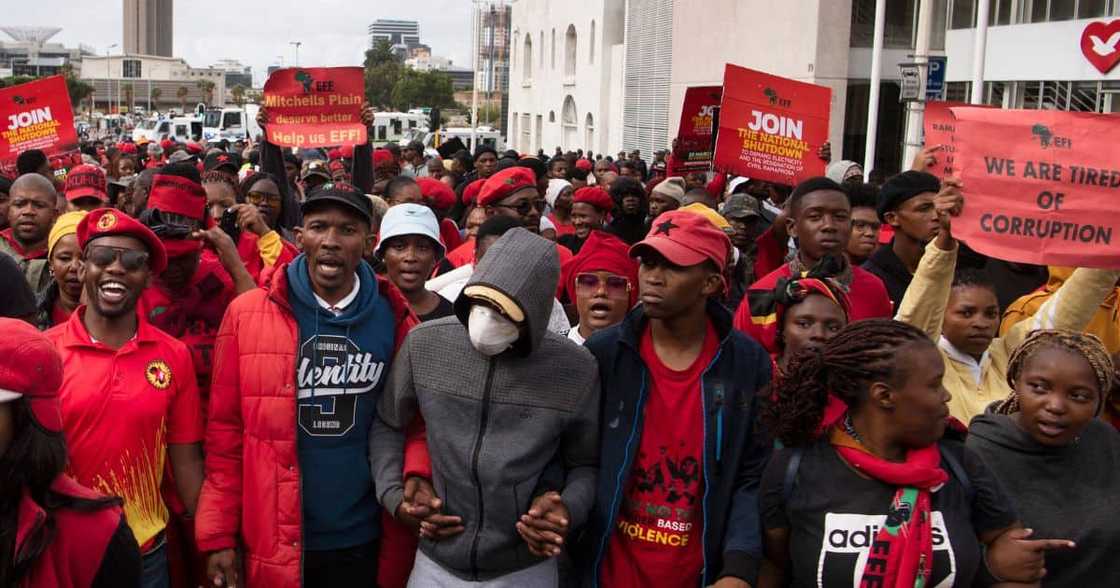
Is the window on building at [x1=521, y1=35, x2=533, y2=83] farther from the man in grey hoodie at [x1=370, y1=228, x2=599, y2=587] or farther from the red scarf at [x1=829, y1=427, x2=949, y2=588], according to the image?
the red scarf at [x1=829, y1=427, x2=949, y2=588]

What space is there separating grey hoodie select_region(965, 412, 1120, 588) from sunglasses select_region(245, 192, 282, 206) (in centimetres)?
500

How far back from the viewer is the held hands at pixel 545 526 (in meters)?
3.48

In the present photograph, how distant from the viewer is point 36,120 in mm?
10883

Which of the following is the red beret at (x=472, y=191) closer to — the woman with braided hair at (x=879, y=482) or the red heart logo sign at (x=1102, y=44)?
the woman with braided hair at (x=879, y=482)

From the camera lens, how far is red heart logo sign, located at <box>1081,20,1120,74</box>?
18.8 meters

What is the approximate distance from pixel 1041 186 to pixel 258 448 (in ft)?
9.89

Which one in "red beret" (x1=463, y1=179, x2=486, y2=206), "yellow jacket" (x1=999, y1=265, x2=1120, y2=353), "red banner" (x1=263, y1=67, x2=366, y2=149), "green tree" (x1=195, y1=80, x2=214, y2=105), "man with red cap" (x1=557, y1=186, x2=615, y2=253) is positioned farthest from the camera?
"green tree" (x1=195, y1=80, x2=214, y2=105)

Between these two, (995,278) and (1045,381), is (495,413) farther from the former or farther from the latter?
(995,278)

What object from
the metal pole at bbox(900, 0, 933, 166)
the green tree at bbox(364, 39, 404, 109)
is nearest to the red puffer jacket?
the metal pole at bbox(900, 0, 933, 166)

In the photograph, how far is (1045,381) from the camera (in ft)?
12.1

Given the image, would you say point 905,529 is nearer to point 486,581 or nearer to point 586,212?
point 486,581

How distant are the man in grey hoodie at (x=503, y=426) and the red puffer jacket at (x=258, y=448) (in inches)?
7.8

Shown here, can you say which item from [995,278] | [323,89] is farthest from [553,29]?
[995,278]

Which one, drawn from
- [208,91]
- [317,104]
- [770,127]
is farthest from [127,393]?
[208,91]
